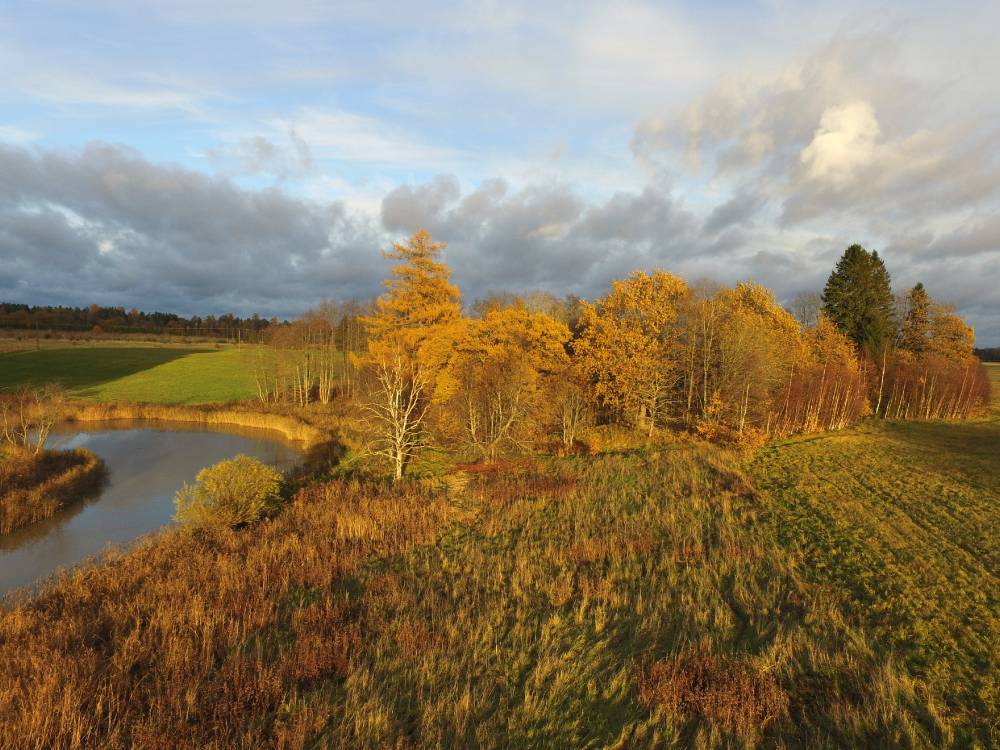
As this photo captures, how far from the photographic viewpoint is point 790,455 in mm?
27312

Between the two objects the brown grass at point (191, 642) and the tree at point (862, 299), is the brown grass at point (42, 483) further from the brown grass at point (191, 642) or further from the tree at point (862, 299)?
the tree at point (862, 299)

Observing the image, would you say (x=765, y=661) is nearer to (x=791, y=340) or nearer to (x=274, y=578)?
(x=274, y=578)

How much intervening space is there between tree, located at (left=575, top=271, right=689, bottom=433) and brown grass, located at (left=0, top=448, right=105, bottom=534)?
28.8 meters

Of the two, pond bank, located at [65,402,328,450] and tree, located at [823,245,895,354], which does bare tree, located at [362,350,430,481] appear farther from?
tree, located at [823,245,895,354]

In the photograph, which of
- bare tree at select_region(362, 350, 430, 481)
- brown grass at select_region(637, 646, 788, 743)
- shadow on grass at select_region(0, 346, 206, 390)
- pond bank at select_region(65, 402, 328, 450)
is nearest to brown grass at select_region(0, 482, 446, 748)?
brown grass at select_region(637, 646, 788, 743)

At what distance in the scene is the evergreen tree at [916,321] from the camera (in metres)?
48.5

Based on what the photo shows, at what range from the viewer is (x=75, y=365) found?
69.4 metres

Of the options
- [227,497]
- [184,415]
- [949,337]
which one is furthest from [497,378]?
[949,337]

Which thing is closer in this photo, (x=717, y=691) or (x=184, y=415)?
(x=717, y=691)

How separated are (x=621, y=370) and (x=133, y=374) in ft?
237

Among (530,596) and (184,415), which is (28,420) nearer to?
(184,415)

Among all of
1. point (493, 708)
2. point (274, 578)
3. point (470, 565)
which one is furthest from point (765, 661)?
point (274, 578)

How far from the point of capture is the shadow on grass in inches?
2311

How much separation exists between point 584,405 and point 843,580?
1984 cm
